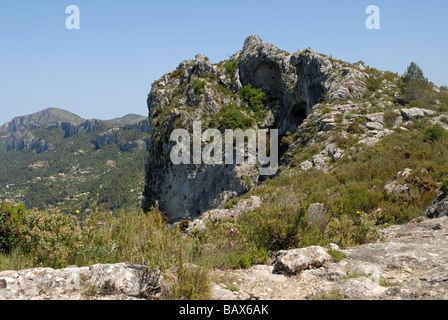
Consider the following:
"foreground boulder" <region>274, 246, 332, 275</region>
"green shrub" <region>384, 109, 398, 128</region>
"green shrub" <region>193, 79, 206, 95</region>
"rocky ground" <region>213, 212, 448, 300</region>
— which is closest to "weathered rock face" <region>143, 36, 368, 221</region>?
"green shrub" <region>193, 79, 206, 95</region>

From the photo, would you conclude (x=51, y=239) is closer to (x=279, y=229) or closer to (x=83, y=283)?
(x=83, y=283)

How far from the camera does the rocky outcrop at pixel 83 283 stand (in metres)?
3.60

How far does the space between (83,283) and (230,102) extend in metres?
32.2

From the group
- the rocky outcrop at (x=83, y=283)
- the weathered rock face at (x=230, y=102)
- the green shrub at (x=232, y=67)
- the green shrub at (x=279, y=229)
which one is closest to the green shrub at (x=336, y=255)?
the green shrub at (x=279, y=229)

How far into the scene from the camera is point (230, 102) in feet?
113

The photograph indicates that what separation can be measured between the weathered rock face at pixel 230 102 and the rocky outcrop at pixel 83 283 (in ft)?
78.6

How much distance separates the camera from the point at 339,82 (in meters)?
26.1

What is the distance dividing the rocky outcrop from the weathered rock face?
24.0 meters

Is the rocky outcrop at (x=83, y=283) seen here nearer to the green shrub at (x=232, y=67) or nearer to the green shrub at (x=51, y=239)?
the green shrub at (x=51, y=239)

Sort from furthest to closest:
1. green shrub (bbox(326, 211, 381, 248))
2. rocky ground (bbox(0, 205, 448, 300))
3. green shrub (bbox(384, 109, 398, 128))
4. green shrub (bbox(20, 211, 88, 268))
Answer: green shrub (bbox(384, 109, 398, 128))
green shrub (bbox(326, 211, 381, 248))
green shrub (bbox(20, 211, 88, 268))
rocky ground (bbox(0, 205, 448, 300))

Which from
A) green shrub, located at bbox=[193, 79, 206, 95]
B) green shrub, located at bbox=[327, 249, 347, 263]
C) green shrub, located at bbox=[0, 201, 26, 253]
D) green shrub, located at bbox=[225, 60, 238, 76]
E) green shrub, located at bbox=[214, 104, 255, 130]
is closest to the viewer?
green shrub, located at bbox=[0, 201, 26, 253]

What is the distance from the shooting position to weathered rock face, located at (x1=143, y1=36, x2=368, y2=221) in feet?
93.0

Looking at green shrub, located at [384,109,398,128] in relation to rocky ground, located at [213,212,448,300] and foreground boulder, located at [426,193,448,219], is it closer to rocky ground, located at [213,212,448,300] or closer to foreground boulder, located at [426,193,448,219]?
foreground boulder, located at [426,193,448,219]
